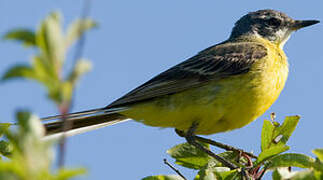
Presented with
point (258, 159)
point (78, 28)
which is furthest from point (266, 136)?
point (78, 28)

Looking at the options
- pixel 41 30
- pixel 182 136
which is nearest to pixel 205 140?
pixel 182 136

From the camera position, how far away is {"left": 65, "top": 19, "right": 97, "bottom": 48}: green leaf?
1.52m

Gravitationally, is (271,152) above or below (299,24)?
below

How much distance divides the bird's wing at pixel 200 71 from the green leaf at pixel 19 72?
536cm

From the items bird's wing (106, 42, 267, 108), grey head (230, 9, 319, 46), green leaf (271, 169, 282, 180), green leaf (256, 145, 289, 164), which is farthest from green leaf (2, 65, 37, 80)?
grey head (230, 9, 319, 46)

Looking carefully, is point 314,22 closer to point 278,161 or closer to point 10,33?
point 278,161

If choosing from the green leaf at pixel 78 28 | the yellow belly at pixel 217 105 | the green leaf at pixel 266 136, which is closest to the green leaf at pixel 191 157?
the green leaf at pixel 266 136

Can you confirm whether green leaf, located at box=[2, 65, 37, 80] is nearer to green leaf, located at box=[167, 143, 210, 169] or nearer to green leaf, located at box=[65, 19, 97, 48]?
green leaf, located at box=[65, 19, 97, 48]

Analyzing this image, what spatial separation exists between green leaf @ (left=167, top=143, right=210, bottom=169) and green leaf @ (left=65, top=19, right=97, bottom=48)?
3.13 meters

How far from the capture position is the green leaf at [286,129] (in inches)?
179

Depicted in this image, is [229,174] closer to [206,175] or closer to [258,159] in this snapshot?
[206,175]

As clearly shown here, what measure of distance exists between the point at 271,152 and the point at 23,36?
111 inches

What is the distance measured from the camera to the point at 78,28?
154 cm

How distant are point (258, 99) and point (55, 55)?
18.8ft
